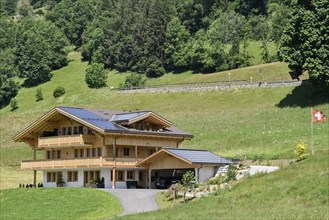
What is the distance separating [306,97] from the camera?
90.0m

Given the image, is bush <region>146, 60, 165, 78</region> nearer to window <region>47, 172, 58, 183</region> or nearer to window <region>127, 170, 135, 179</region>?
window <region>47, 172, 58, 183</region>

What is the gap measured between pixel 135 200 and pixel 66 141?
15.5 metres

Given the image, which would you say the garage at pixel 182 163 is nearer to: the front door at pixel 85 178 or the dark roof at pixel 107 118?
the dark roof at pixel 107 118

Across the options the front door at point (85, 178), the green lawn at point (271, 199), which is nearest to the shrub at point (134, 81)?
the front door at point (85, 178)

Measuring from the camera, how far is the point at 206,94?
4161 inches

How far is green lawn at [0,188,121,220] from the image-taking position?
49.9 meters

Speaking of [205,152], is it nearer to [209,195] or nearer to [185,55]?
[209,195]

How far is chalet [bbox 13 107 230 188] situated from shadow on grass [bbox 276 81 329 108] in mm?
23690

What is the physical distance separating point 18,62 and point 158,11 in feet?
121

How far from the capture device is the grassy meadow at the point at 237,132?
43.2 meters

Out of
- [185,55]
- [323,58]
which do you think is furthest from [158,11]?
[323,58]

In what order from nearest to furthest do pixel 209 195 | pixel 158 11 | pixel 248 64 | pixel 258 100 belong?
pixel 209 195
pixel 258 100
pixel 248 64
pixel 158 11

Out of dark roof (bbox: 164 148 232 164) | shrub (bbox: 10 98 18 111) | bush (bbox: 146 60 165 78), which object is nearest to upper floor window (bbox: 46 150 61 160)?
dark roof (bbox: 164 148 232 164)

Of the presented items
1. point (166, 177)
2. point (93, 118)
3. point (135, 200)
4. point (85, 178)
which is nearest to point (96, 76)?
point (85, 178)
